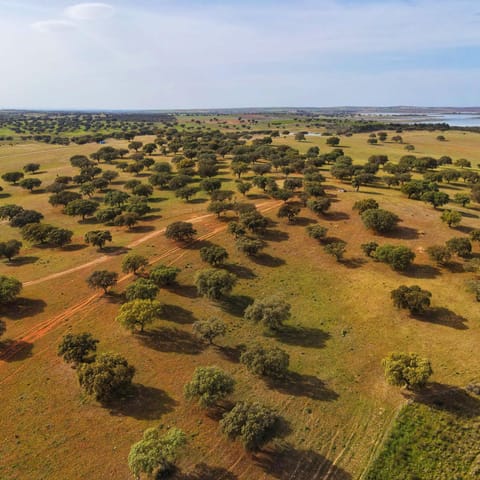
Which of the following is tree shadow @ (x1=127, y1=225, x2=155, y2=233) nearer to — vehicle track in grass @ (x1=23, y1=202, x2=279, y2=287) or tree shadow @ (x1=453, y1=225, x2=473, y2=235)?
vehicle track in grass @ (x1=23, y1=202, x2=279, y2=287)

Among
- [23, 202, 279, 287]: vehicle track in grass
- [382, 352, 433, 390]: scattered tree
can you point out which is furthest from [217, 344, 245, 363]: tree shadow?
[23, 202, 279, 287]: vehicle track in grass

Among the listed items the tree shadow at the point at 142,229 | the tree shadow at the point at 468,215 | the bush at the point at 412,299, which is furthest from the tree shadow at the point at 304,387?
the tree shadow at the point at 468,215

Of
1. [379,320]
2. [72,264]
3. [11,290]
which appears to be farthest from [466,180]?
[11,290]

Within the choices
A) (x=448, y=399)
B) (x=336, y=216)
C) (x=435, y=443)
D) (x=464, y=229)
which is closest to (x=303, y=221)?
(x=336, y=216)

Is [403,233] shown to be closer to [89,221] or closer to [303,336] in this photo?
[303,336]

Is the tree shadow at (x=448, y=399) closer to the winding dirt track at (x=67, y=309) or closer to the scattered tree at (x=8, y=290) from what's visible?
the winding dirt track at (x=67, y=309)
